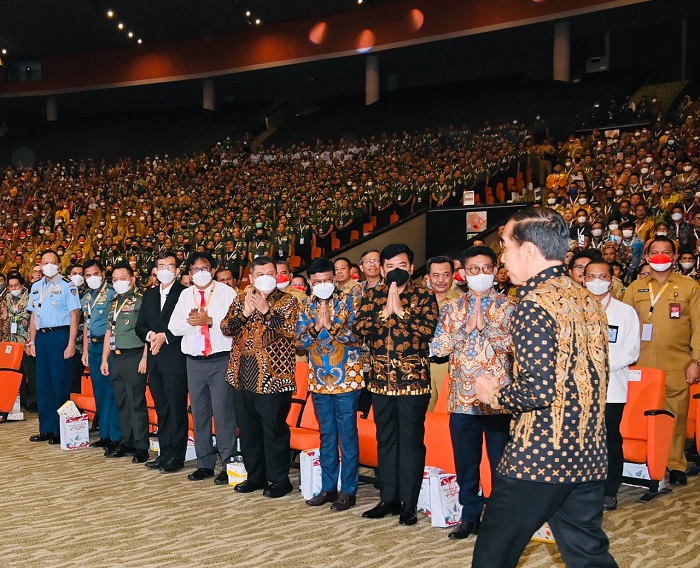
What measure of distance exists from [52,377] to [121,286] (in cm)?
137

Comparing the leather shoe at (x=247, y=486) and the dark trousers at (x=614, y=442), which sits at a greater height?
the dark trousers at (x=614, y=442)

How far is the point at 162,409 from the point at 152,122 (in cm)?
2365

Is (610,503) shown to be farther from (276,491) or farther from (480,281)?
(276,491)

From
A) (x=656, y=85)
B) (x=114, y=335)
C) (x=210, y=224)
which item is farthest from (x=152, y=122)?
(x=114, y=335)

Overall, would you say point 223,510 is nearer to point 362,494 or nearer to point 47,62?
point 362,494

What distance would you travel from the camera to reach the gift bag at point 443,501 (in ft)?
14.5

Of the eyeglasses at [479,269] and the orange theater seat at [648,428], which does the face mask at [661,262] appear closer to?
the orange theater seat at [648,428]

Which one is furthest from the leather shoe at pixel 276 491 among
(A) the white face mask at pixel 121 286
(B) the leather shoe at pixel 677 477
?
(B) the leather shoe at pixel 677 477

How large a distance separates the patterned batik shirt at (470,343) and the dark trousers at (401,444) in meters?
0.35

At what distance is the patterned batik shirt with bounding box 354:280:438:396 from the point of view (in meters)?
4.45

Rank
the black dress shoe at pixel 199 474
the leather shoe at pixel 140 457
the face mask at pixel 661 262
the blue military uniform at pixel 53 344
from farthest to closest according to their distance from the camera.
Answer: the blue military uniform at pixel 53 344 → the leather shoe at pixel 140 457 → the black dress shoe at pixel 199 474 → the face mask at pixel 661 262

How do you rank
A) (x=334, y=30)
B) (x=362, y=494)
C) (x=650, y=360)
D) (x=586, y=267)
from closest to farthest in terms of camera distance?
(x=586, y=267)
(x=362, y=494)
(x=650, y=360)
(x=334, y=30)

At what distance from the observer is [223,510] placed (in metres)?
4.84

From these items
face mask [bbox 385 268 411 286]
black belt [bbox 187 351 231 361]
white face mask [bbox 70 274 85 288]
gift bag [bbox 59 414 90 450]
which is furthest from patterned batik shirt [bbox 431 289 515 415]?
white face mask [bbox 70 274 85 288]
